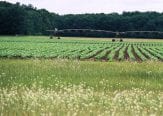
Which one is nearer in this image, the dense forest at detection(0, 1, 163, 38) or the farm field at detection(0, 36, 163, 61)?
the farm field at detection(0, 36, 163, 61)

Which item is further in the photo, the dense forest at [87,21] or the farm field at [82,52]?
the dense forest at [87,21]

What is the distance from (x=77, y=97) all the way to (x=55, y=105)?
3.15 feet

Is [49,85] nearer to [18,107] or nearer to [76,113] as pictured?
[18,107]

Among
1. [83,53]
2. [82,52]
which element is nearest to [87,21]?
[82,52]

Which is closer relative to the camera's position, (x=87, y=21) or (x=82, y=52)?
(x=82, y=52)

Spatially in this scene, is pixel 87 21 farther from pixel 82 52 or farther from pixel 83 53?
pixel 83 53

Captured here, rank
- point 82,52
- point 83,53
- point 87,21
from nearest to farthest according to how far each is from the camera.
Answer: point 83,53 < point 82,52 < point 87,21

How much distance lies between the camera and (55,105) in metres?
10.3

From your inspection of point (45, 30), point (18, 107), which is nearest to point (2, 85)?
point (18, 107)

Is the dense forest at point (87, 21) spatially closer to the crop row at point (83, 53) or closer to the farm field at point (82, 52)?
the farm field at point (82, 52)

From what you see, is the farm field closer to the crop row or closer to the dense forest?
the crop row

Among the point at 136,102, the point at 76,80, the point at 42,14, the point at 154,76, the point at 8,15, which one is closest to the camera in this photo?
the point at 136,102

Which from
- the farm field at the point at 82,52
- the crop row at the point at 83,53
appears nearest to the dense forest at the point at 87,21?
the farm field at the point at 82,52

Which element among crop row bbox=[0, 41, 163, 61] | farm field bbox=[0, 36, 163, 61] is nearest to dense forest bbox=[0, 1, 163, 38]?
farm field bbox=[0, 36, 163, 61]
